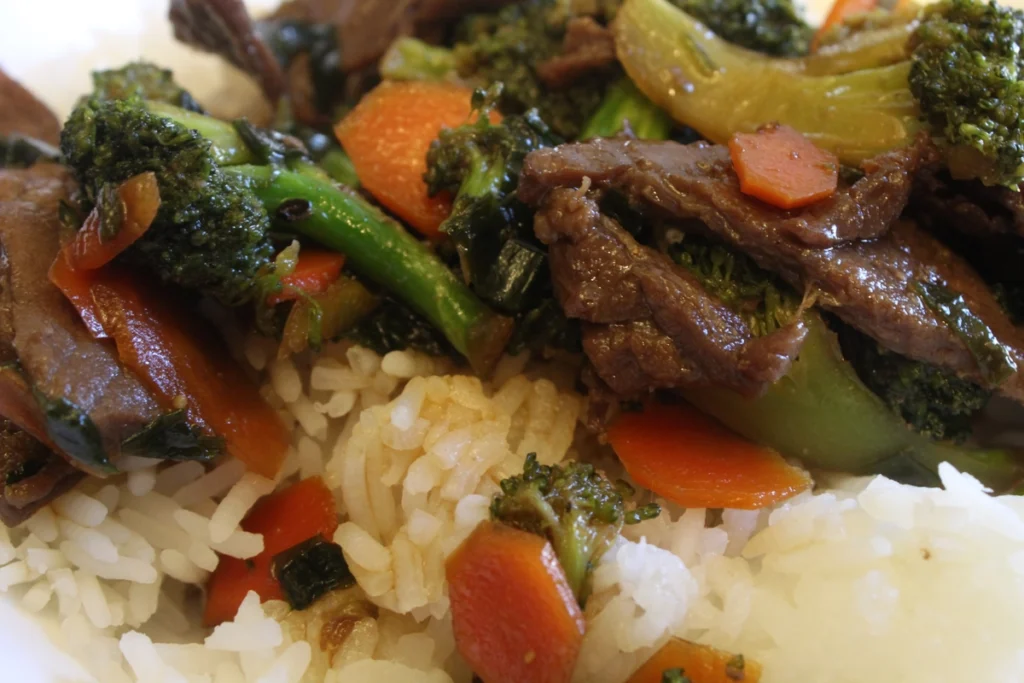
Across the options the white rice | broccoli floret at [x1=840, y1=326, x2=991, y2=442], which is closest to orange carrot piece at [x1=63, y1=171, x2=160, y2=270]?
the white rice

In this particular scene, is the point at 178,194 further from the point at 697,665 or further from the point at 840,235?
the point at 697,665

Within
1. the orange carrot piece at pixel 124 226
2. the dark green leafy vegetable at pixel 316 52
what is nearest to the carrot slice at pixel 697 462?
the orange carrot piece at pixel 124 226

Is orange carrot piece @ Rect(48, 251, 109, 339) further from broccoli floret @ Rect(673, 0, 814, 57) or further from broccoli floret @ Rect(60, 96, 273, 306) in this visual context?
broccoli floret @ Rect(673, 0, 814, 57)

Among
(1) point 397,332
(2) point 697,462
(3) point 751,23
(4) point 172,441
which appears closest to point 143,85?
(1) point 397,332

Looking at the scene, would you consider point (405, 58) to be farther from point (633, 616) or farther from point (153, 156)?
point (633, 616)

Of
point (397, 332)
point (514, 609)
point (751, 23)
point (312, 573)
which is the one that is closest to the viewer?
point (514, 609)
